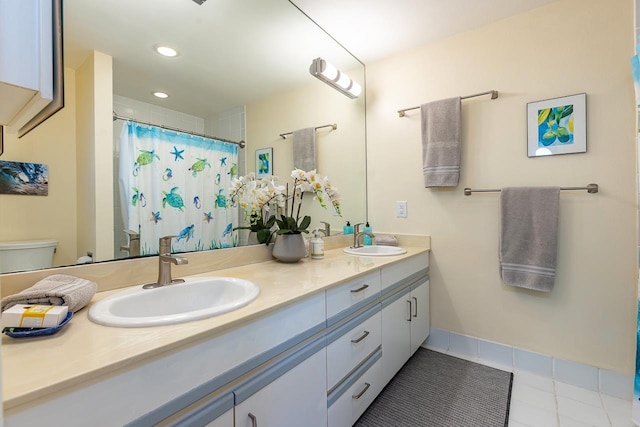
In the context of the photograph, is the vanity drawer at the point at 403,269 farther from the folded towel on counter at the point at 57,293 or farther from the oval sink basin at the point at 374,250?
the folded towel on counter at the point at 57,293

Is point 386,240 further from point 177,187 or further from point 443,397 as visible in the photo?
point 177,187

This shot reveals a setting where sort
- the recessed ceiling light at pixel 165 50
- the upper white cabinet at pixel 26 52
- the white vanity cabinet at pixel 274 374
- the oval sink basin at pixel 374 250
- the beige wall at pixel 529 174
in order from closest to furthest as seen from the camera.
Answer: the upper white cabinet at pixel 26 52 → the white vanity cabinet at pixel 274 374 → the recessed ceiling light at pixel 165 50 → the beige wall at pixel 529 174 → the oval sink basin at pixel 374 250

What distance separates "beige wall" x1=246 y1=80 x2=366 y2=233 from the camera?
5.74ft

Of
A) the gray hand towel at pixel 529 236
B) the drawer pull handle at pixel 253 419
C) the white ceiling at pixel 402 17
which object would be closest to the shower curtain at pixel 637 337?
the gray hand towel at pixel 529 236

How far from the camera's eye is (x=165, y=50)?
1.30m

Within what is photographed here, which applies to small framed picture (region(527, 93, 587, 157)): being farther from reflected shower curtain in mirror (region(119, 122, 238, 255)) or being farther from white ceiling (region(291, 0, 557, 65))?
reflected shower curtain in mirror (region(119, 122, 238, 255))

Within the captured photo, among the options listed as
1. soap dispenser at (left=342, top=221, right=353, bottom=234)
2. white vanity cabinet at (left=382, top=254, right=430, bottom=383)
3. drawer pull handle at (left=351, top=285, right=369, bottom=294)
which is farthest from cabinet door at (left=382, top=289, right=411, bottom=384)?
soap dispenser at (left=342, top=221, right=353, bottom=234)

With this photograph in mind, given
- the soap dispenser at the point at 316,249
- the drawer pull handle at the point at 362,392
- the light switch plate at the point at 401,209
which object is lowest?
the drawer pull handle at the point at 362,392

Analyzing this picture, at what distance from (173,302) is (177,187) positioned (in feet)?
1.77

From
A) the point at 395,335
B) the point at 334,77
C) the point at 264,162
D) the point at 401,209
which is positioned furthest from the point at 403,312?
the point at 334,77

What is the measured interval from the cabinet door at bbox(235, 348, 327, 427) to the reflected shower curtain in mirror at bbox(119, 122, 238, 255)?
0.74m

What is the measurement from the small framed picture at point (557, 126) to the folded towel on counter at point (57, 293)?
7.40 feet

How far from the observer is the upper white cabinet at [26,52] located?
446 mm

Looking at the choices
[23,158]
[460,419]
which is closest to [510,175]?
[460,419]
